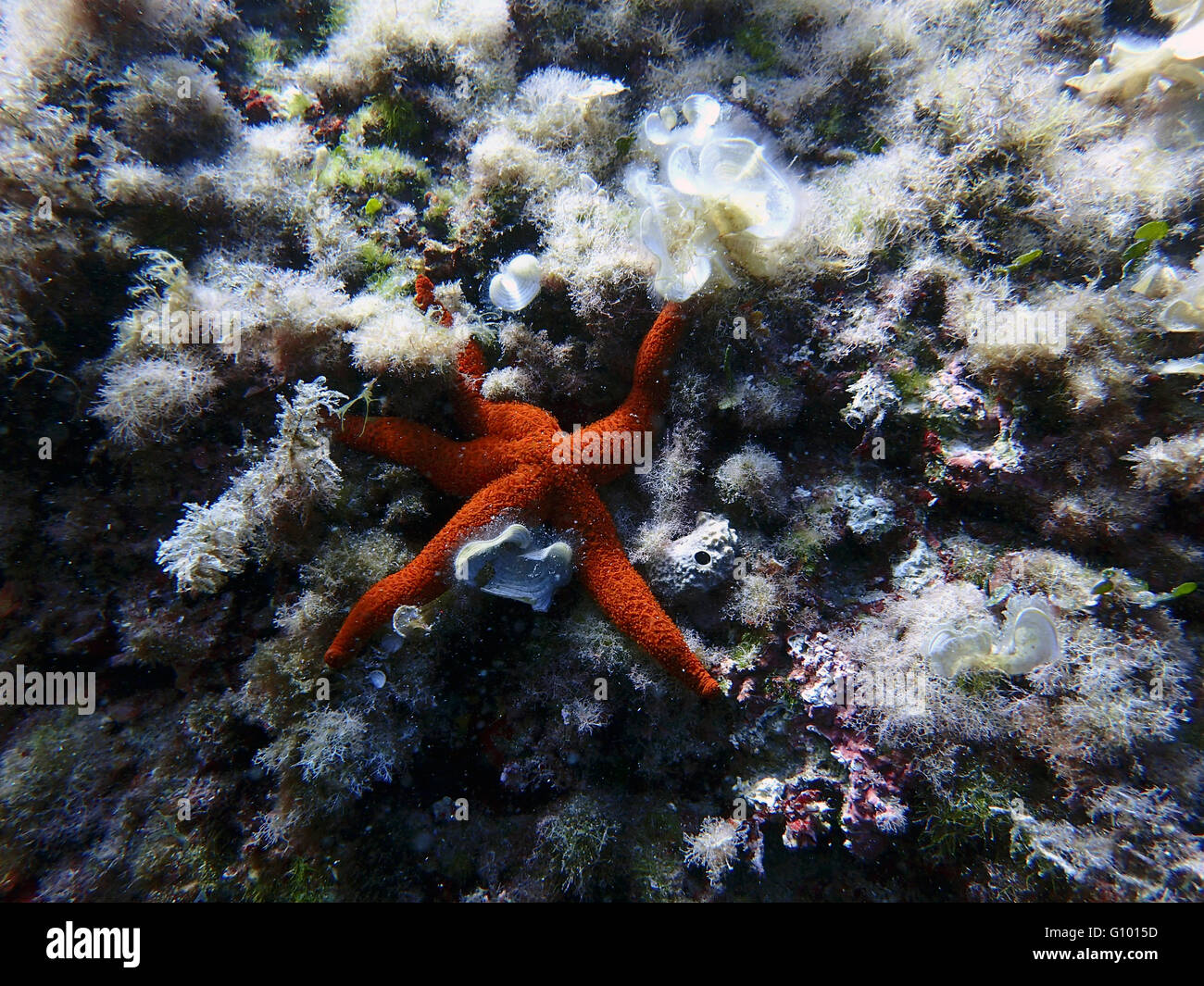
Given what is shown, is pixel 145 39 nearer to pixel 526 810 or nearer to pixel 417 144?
pixel 417 144

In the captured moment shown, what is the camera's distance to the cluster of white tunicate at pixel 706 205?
2977 millimetres

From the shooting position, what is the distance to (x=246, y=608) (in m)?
3.41

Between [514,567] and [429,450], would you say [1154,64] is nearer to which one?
[514,567]

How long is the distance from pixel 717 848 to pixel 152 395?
459 centimetres

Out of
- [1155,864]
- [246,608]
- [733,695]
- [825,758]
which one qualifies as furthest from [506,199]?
[1155,864]

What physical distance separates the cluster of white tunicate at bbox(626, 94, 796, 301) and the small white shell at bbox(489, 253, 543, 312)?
789mm

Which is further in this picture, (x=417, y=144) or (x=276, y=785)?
(x=417, y=144)

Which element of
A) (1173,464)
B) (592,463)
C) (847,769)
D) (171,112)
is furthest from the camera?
(171,112)

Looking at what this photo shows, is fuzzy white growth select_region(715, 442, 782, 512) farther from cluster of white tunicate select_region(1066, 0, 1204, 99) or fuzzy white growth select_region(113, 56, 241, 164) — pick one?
fuzzy white growth select_region(113, 56, 241, 164)

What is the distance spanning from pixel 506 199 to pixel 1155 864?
5.30 meters

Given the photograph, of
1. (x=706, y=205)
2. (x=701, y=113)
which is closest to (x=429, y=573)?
(x=706, y=205)

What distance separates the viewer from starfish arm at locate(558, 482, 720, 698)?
2924 mm

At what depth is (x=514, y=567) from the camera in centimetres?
307

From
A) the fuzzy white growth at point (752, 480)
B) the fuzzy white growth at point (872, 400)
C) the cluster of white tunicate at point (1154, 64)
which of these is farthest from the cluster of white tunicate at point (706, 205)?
the cluster of white tunicate at point (1154, 64)
